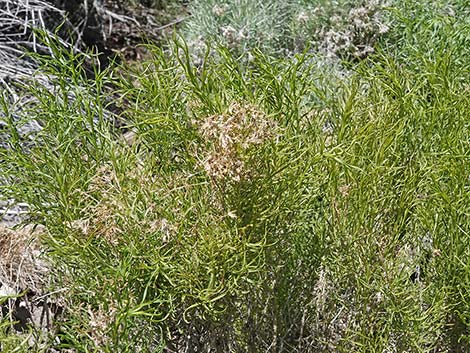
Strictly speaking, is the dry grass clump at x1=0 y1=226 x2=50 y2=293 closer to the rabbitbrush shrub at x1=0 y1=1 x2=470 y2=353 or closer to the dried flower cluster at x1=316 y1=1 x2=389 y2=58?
the rabbitbrush shrub at x1=0 y1=1 x2=470 y2=353

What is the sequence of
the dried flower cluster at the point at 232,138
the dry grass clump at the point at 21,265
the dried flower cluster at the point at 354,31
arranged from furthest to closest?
the dried flower cluster at the point at 354,31
the dry grass clump at the point at 21,265
the dried flower cluster at the point at 232,138

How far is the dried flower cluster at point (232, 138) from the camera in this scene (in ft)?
5.50

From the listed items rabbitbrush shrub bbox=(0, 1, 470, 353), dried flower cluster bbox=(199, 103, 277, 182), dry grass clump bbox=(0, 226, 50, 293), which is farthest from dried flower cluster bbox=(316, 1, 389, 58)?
dried flower cluster bbox=(199, 103, 277, 182)

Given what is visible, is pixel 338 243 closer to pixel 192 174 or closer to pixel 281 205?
pixel 281 205

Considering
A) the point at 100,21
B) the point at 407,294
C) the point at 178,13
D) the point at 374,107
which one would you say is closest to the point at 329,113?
the point at 374,107

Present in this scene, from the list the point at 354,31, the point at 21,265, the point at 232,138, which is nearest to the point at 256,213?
the point at 232,138

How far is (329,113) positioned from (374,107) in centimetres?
11

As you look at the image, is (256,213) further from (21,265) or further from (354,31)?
(354,31)

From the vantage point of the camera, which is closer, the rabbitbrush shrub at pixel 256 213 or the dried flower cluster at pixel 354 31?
the rabbitbrush shrub at pixel 256 213

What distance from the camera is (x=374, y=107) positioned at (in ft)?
6.80

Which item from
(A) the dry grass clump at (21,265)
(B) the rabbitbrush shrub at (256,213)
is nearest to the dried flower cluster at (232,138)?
(B) the rabbitbrush shrub at (256,213)

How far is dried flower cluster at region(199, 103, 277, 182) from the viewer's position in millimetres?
1678

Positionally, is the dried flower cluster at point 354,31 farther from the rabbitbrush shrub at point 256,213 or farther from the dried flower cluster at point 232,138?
the dried flower cluster at point 232,138

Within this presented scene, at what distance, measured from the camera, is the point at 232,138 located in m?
1.69
